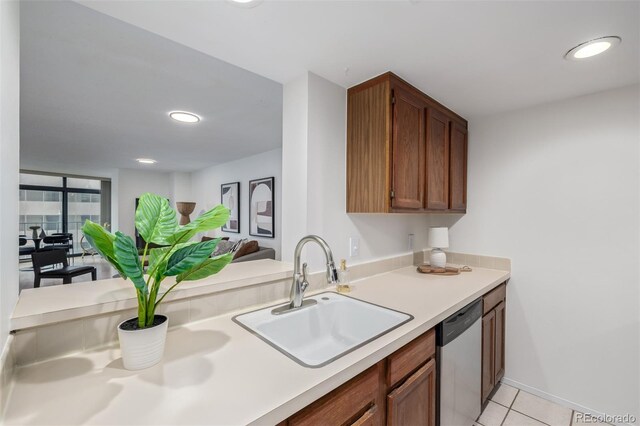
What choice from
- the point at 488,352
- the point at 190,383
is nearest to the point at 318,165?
the point at 190,383

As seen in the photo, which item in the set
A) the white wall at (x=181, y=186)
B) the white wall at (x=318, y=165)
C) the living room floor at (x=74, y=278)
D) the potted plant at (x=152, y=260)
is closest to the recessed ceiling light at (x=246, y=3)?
the white wall at (x=318, y=165)

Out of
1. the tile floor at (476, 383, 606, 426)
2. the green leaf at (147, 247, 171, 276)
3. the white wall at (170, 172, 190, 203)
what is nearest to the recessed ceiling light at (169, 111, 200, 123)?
the green leaf at (147, 247, 171, 276)

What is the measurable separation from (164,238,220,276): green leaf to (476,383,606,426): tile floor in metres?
2.02

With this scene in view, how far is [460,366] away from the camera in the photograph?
4.91 ft

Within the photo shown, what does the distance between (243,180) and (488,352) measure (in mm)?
4103

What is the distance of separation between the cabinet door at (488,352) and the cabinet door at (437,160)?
81 centimetres

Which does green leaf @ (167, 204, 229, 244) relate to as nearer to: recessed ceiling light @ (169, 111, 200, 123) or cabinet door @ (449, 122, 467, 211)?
cabinet door @ (449, 122, 467, 211)

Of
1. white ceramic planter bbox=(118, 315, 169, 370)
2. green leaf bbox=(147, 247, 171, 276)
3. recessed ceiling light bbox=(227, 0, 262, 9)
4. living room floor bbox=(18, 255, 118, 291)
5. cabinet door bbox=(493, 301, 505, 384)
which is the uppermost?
recessed ceiling light bbox=(227, 0, 262, 9)

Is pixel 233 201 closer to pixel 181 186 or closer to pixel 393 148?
pixel 181 186

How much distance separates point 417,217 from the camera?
2549 mm

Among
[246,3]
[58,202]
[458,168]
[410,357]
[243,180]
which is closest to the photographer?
[246,3]

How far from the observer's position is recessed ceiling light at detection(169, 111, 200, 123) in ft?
8.62

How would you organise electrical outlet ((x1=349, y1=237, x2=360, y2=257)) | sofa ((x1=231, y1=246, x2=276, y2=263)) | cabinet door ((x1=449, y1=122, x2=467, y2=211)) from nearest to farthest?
electrical outlet ((x1=349, y1=237, x2=360, y2=257))
cabinet door ((x1=449, y1=122, x2=467, y2=211))
sofa ((x1=231, y1=246, x2=276, y2=263))

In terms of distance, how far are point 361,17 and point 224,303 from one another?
136 centimetres
